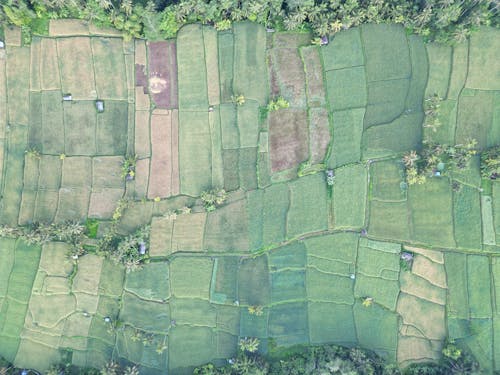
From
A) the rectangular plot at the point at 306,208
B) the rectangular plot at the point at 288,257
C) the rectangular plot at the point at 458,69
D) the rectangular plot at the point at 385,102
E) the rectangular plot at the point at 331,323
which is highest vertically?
the rectangular plot at the point at 458,69

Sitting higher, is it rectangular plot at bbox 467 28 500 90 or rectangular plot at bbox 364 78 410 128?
rectangular plot at bbox 467 28 500 90

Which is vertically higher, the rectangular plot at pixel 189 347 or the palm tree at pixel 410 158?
the palm tree at pixel 410 158

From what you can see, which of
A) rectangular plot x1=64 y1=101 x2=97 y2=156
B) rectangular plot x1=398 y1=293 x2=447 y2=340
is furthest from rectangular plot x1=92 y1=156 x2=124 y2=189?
rectangular plot x1=398 y1=293 x2=447 y2=340

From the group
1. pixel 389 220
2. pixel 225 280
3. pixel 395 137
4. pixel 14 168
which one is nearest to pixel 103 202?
pixel 14 168

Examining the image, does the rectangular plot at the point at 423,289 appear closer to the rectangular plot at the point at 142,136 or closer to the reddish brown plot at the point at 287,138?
the reddish brown plot at the point at 287,138

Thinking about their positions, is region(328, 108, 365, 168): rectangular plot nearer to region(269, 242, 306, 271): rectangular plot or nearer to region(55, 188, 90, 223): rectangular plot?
region(269, 242, 306, 271): rectangular plot

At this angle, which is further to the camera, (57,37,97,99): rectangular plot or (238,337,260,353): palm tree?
(57,37,97,99): rectangular plot

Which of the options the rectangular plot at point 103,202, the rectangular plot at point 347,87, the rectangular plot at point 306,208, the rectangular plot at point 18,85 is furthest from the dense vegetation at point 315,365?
the rectangular plot at point 18,85
